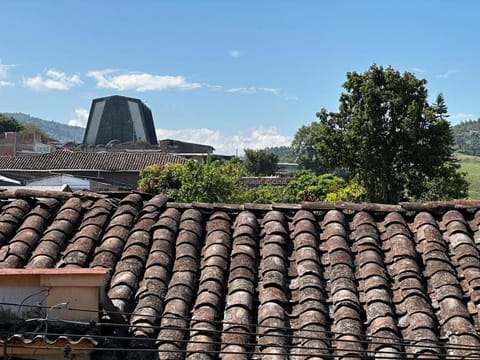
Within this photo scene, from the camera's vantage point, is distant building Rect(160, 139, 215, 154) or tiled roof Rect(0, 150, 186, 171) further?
distant building Rect(160, 139, 215, 154)

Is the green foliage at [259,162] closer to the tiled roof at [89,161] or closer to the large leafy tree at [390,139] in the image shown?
the tiled roof at [89,161]

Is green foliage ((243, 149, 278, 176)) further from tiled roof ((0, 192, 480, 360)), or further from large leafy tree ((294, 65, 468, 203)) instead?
tiled roof ((0, 192, 480, 360))

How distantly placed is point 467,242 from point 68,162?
46.2 m

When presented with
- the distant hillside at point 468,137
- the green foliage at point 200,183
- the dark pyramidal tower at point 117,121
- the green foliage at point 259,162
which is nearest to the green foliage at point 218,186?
the green foliage at point 200,183

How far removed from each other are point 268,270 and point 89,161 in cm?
4501

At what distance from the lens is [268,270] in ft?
15.7

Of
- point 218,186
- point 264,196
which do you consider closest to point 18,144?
point 264,196

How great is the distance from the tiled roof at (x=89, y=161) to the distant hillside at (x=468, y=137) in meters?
80.7

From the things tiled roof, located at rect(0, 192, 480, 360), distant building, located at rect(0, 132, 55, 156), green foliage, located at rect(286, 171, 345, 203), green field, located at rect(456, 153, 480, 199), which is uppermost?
distant building, located at rect(0, 132, 55, 156)

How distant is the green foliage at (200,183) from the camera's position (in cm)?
2702

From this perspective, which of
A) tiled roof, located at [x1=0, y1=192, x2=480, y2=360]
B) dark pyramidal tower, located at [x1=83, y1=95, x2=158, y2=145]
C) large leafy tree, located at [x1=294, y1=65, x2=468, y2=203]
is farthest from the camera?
dark pyramidal tower, located at [x1=83, y1=95, x2=158, y2=145]

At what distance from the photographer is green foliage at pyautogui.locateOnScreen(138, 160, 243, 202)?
27.0m

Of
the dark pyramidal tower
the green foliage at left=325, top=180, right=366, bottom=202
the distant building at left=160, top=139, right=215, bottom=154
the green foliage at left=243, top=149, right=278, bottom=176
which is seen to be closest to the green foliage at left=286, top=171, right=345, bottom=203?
the green foliage at left=325, top=180, right=366, bottom=202

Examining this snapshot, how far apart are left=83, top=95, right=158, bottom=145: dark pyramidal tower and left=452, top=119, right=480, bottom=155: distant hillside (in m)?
59.7
